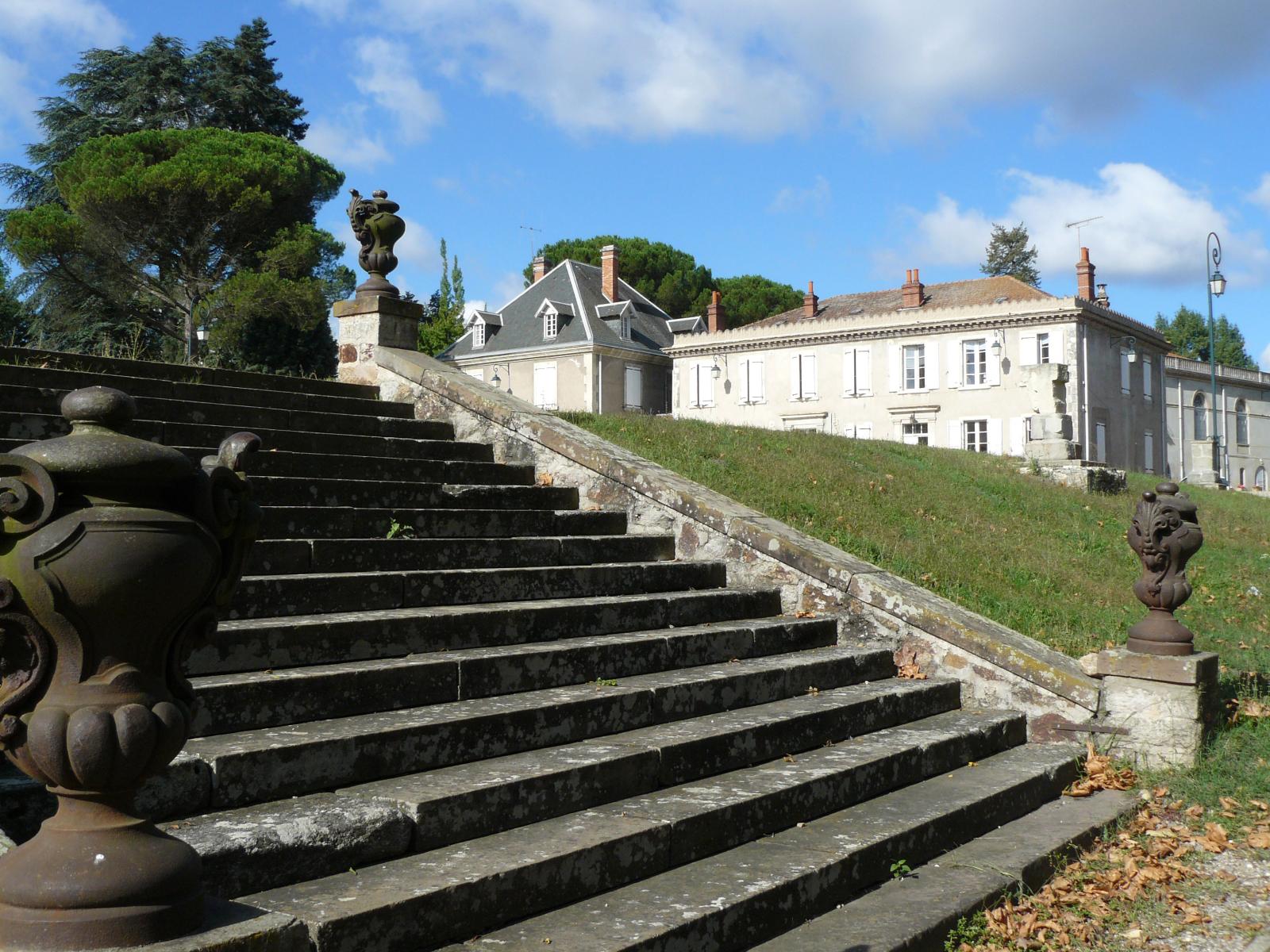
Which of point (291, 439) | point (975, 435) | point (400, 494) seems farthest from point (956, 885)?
point (975, 435)

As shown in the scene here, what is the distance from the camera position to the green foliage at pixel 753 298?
5547 cm

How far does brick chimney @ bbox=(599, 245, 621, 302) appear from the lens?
47.0 m

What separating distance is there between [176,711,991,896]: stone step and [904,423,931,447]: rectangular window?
34.3m

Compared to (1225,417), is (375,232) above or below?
below

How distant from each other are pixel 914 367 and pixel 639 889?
3776 cm

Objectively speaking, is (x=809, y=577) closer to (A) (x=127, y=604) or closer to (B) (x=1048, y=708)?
(B) (x=1048, y=708)

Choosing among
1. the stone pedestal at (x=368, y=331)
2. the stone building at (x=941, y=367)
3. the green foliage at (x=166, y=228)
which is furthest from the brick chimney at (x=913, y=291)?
the stone pedestal at (x=368, y=331)

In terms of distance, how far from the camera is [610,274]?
4716cm

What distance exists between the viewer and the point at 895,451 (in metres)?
16.5

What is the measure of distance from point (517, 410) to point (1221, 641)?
5877 millimetres

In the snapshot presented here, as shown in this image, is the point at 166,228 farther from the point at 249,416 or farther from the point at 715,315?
the point at 249,416

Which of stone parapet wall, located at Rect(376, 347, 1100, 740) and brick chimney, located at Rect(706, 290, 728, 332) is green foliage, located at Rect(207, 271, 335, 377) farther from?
stone parapet wall, located at Rect(376, 347, 1100, 740)

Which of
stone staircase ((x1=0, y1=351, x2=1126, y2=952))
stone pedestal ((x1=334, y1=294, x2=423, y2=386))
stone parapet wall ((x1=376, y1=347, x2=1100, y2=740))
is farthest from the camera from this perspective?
stone pedestal ((x1=334, y1=294, x2=423, y2=386))

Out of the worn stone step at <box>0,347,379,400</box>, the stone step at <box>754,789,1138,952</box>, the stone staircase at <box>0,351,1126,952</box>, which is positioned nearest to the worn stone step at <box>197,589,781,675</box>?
the stone staircase at <box>0,351,1126,952</box>
